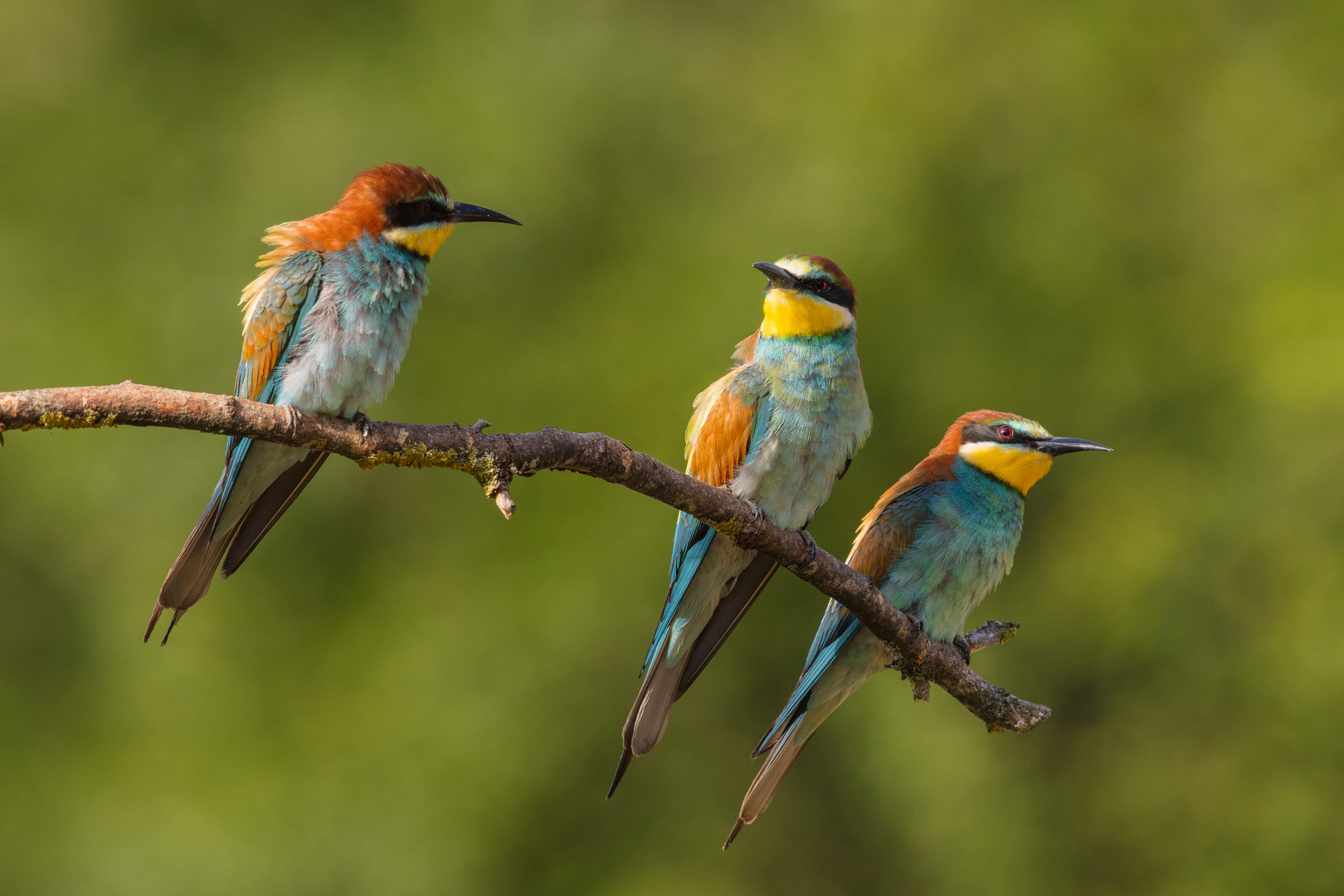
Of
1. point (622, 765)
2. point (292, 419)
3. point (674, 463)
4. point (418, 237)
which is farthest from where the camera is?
point (674, 463)

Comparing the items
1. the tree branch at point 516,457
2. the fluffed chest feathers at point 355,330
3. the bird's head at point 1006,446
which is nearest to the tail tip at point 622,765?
the tree branch at point 516,457

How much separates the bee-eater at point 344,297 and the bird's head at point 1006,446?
4.40ft

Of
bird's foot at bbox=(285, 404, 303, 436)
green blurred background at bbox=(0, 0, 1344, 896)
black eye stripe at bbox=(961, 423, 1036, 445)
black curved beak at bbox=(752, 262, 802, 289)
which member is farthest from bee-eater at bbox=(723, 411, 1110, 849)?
green blurred background at bbox=(0, 0, 1344, 896)

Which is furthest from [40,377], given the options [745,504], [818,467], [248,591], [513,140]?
[745,504]

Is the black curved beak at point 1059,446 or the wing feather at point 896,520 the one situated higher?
the black curved beak at point 1059,446

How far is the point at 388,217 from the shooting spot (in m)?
2.71

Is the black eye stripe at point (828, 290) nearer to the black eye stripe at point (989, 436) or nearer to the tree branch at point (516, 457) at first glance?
the black eye stripe at point (989, 436)

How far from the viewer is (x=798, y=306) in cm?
296

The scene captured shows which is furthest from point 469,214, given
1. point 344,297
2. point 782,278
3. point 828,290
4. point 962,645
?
point 962,645

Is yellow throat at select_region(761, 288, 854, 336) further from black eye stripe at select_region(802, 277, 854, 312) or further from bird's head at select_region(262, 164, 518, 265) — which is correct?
bird's head at select_region(262, 164, 518, 265)

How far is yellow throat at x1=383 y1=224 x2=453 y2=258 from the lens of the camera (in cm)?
271

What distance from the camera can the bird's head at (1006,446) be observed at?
3066mm

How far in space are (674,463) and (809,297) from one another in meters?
5.38

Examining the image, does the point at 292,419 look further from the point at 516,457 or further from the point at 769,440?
the point at 769,440
